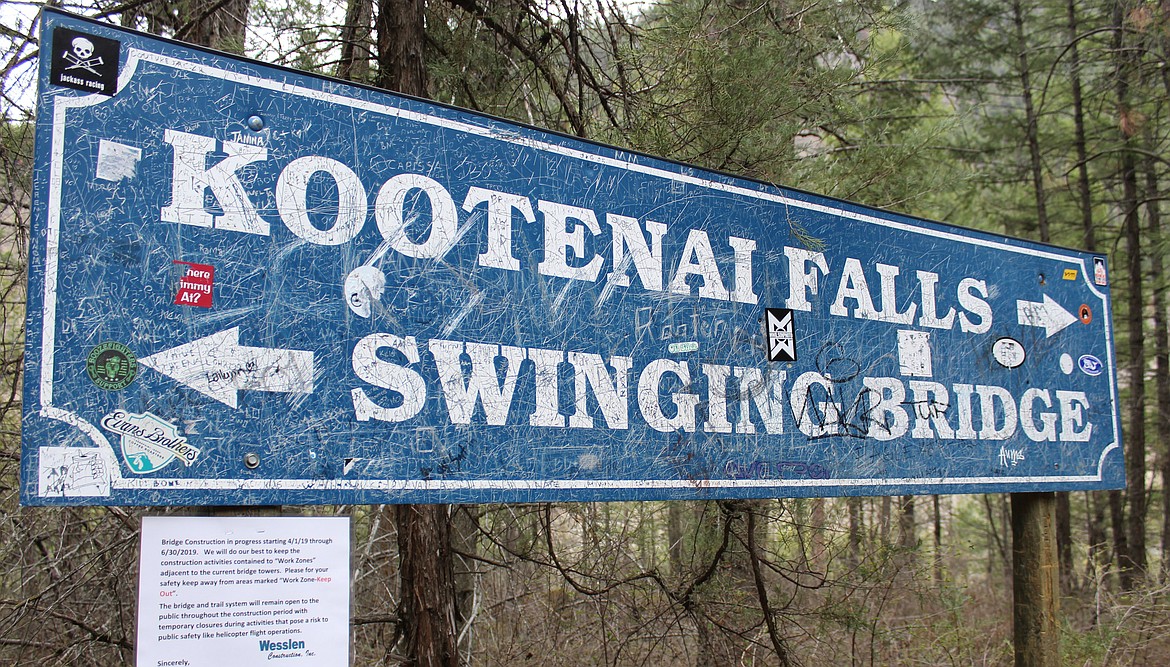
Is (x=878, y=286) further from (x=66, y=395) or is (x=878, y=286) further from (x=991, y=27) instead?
(x=991, y=27)

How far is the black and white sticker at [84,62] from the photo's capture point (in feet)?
7.96

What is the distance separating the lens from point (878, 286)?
438cm

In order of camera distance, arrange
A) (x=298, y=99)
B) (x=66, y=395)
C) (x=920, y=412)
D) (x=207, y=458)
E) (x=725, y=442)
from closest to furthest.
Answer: (x=66, y=395)
(x=207, y=458)
(x=298, y=99)
(x=725, y=442)
(x=920, y=412)

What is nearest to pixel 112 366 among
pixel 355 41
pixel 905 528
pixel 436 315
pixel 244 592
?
pixel 244 592

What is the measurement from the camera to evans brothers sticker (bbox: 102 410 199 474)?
7.64ft

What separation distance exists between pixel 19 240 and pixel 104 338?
8.69 feet

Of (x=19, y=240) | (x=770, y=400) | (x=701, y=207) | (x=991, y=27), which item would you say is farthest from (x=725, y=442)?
(x=991, y=27)

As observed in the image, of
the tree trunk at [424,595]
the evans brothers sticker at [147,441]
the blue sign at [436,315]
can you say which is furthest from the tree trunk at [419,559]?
the evans brothers sticker at [147,441]

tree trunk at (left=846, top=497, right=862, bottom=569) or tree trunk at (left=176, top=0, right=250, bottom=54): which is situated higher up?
tree trunk at (left=176, top=0, right=250, bottom=54)

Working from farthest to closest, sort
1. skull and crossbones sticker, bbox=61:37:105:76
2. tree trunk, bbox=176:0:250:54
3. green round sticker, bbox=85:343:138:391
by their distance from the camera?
tree trunk, bbox=176:0:250:54 < skull and crossbones sticker, bbox=61:37:105:76 < green round sticker, bbox=85:343:138:391

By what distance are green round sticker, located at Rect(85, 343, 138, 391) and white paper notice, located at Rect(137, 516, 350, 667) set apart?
0.37 meters

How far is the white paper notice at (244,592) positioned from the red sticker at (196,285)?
596 mm

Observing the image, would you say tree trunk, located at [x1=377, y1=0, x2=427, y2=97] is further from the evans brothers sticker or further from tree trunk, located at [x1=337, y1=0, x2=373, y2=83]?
the evans brothers sticker

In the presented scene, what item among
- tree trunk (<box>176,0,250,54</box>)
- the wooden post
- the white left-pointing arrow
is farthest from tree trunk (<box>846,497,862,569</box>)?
tree trunk (<box>176,0,250,54</box>)
